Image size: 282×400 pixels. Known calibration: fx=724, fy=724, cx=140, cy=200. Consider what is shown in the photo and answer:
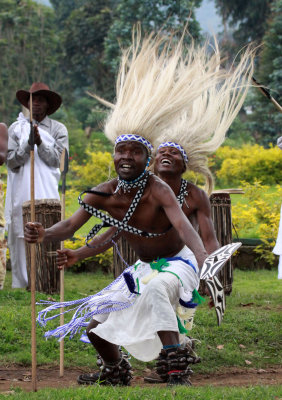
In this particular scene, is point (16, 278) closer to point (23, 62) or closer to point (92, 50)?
point (23, 62)

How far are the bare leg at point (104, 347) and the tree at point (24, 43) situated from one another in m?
31.8

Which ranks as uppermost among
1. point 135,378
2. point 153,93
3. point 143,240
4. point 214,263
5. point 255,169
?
point 255,169

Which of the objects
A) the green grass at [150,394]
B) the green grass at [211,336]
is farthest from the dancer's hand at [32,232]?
the green grass at [211,336]

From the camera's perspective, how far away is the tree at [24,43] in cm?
3656

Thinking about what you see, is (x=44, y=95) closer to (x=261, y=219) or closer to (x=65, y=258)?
(x=65, y=258)

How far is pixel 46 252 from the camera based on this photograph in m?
8.03

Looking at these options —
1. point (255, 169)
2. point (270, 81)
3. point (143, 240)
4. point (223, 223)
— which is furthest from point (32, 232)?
point (270, 81)

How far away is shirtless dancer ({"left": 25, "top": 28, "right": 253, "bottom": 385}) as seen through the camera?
4.62 meters

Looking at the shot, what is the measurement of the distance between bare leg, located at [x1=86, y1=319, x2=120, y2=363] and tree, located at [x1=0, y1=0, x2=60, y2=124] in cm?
3180

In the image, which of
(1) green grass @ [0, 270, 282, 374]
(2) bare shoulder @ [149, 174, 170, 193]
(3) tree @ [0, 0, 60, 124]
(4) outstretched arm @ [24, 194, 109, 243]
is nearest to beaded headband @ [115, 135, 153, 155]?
(2) bare shoulder @ [149, 174, 170, 193]

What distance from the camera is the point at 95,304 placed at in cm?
500

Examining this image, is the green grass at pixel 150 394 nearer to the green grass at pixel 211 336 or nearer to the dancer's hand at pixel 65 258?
the dancer's hand at pixel 65 258

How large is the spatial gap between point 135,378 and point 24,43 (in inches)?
1310

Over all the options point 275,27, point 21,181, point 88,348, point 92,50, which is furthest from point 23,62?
point 88,348
